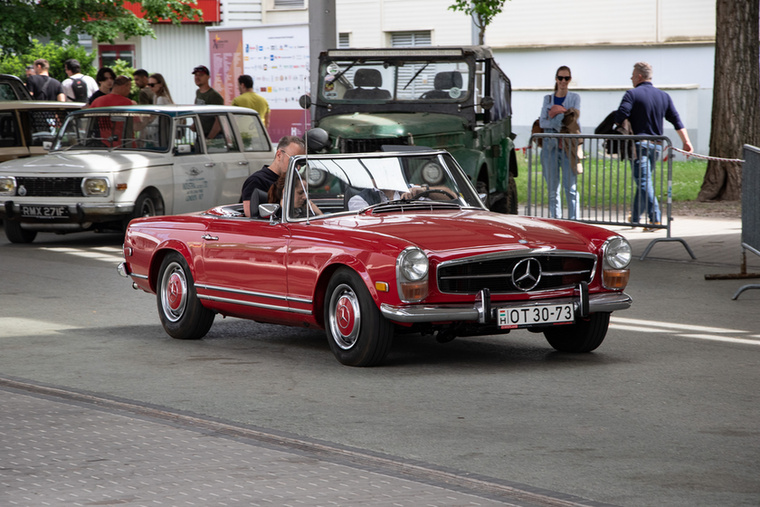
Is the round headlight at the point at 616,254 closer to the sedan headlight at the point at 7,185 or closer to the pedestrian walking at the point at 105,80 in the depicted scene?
the sedan headlight at the point at 7,185

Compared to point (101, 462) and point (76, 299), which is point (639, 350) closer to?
point (101, 462)

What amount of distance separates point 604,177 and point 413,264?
7789 mm

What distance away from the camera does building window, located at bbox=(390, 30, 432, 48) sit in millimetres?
37062

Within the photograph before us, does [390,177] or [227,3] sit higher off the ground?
[227,3]

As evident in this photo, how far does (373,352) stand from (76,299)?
433 centimetres

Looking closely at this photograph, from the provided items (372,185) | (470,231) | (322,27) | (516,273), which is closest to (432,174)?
(372,185)

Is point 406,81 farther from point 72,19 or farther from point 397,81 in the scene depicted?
point 72,19

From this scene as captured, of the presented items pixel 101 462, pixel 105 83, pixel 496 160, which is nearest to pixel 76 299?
pixel 101 462

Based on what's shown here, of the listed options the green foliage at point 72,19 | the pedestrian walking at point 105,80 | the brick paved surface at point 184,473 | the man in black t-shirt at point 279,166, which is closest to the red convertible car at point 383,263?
the man in black t-shirt at point 279,166

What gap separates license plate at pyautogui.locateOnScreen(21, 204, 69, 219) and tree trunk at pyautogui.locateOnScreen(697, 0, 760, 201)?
10.2 meters

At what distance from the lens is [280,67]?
77.1 feet

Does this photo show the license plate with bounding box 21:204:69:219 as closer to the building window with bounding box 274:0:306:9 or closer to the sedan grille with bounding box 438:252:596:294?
the sedan grille with bounding box 438:252:596:294

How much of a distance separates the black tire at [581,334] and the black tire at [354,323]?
1.31 metres

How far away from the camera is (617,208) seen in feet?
47.6
